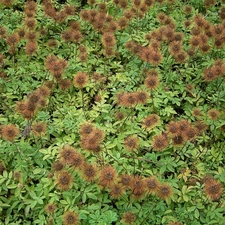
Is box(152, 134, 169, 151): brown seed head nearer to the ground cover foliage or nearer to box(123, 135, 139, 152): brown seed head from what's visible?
the ground cover foliage

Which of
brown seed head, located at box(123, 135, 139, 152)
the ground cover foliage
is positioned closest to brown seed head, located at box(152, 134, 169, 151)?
the ground cover foliage

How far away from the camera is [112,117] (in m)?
3.71

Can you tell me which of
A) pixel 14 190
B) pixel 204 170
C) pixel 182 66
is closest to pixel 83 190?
pixel 14 190

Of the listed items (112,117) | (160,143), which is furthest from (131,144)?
(112,117)

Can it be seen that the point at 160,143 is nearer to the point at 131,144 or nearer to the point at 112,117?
the point at 131,144

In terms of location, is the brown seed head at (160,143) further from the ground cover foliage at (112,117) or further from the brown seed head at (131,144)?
the brown seed head at (131,144)

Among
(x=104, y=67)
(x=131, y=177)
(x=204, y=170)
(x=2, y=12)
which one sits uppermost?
(x=2, y=12)

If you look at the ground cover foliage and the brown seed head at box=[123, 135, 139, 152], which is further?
the brown seed head at box=[123, 135, 139, 152]

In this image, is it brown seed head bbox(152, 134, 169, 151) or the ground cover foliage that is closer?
the ground cover foliage

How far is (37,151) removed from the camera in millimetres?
3307

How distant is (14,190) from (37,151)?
387 mm

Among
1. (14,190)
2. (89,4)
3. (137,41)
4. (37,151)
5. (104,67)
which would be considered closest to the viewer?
(14,190)

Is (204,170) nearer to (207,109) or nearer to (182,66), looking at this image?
(207,109)

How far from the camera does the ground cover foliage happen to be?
9.78 feet
